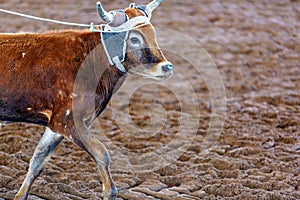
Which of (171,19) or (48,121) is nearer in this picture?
(48,121)

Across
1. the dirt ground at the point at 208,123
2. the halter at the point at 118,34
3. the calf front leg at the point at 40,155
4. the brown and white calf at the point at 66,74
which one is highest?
the halter at the point at 118,34

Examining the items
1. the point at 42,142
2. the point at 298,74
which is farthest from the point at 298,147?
the point at 42,142

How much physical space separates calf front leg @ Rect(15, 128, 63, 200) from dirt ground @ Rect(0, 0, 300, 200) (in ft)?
0.94

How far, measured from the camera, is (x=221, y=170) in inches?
193

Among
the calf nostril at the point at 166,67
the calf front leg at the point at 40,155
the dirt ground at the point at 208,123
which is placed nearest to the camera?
the calf nostril at the point at 166,67

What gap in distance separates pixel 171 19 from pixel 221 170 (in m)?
4.23

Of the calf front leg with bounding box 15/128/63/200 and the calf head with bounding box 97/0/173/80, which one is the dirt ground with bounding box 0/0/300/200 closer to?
the calf front leg with bounding box 15/128/63/200

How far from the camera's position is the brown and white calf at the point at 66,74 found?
12.0 feet

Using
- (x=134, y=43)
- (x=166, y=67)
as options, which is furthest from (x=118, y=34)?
(x=166, y=67)

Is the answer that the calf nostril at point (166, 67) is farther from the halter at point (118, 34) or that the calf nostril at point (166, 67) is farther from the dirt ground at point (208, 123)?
the dirt ground at point (208, 123)

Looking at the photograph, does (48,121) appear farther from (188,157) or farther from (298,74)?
(298,74)

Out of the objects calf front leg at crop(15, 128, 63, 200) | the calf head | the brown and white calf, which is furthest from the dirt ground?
the calf head

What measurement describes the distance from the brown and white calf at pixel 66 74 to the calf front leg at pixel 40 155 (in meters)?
0.25

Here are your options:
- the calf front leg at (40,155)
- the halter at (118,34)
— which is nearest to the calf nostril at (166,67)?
the halter at (118,34)
